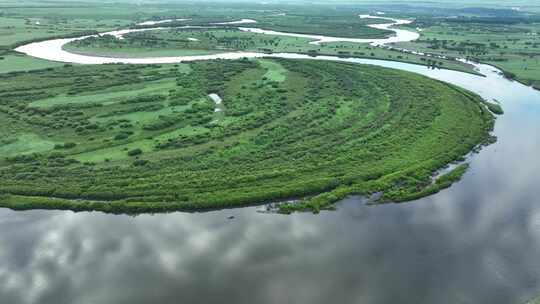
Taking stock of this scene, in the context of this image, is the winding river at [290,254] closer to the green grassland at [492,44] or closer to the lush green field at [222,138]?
the lush green field at [222,138]

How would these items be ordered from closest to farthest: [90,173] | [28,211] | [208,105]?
[28,211] → [90,173] → [208,105]

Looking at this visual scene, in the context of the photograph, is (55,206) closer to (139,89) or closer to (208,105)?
(208,105)

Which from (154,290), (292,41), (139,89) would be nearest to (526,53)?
(292,41)

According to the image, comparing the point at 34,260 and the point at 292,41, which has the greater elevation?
the point at 292,41

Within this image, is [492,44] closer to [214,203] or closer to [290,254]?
[214,203]

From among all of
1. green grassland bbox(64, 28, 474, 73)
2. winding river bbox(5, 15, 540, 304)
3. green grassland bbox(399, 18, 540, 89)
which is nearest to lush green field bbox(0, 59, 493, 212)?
winding river bbox(5, 15, 540, 304)

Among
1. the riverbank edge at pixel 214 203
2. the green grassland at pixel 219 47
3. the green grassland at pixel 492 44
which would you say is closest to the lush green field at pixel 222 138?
the riverbank edge at pixel 214 203
